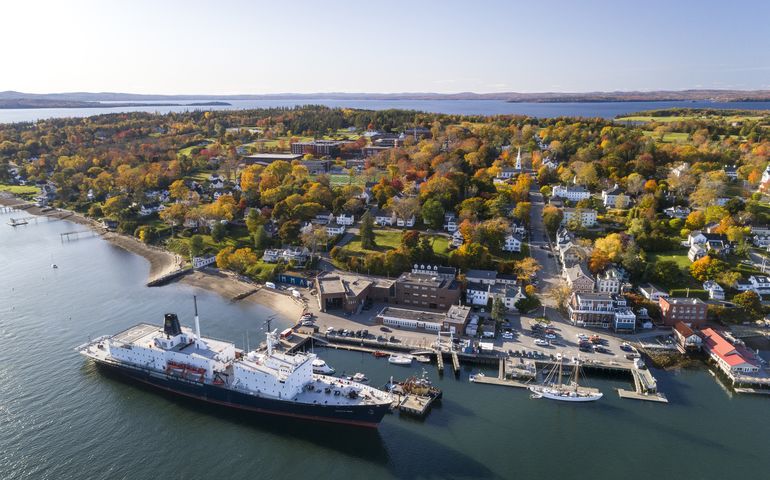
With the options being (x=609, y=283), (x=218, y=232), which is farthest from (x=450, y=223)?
(x=218, y=232)

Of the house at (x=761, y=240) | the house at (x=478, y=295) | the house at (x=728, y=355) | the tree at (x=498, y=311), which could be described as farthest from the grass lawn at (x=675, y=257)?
the tree at (x=498, y=311)

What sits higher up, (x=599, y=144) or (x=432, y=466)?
(x=599, y=144)

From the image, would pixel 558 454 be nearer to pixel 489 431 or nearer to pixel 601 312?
pixel 489 431

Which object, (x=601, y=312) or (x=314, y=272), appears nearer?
(x=601, y=312)

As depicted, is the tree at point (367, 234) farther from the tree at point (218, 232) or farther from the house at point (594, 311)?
the house at point (594, 311)

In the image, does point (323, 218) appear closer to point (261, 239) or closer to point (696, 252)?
point (261, 239)

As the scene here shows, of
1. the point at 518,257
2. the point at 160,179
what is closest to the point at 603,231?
the point at 518,257
